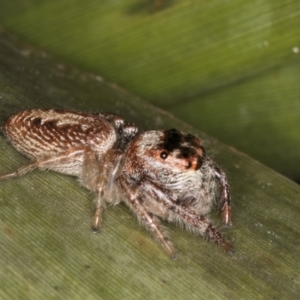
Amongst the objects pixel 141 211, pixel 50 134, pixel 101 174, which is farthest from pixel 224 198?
pixel 50 134

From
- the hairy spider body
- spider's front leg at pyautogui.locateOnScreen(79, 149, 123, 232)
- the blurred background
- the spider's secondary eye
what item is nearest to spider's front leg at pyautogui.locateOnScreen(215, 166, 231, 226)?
the hairy spider body

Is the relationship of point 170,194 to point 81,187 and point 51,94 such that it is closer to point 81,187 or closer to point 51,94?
point 81,187

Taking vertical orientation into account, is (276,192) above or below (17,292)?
below

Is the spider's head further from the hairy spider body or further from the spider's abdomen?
the spider's abdomen

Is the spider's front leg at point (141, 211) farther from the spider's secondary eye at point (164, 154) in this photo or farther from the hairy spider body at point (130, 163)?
the spider's secondary eye at point (164, 154)

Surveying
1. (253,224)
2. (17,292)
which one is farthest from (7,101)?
(253,224)
